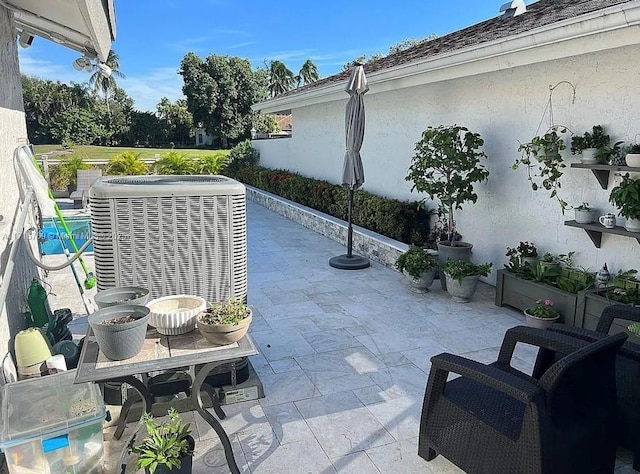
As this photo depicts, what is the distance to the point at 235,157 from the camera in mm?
18547

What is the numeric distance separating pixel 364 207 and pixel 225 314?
6665 mm

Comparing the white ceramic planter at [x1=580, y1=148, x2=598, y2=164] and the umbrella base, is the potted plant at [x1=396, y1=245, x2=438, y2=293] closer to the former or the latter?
the umbrella base

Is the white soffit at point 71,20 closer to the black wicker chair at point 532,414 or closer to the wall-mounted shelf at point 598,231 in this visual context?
the black wicker chair at point 532,414

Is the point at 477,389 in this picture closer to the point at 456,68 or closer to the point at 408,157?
the point at 456,68

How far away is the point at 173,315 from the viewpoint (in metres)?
2.56

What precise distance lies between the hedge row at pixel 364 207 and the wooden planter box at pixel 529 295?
7.25 ft

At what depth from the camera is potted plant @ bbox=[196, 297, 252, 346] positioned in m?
2.46

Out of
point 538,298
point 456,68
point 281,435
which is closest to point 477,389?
point 281,435

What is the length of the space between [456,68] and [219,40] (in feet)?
106

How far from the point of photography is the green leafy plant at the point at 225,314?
2514 mm

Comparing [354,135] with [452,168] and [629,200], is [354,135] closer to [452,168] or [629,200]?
[452,168]

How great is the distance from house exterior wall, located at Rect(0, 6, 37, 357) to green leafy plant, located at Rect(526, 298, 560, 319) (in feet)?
15.7

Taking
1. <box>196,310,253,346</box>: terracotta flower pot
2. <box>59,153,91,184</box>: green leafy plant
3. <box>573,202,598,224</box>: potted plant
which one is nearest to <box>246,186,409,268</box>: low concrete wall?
<box>573,202,598,224</box>: potted plant

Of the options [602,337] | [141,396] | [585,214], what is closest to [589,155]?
[585,214]
